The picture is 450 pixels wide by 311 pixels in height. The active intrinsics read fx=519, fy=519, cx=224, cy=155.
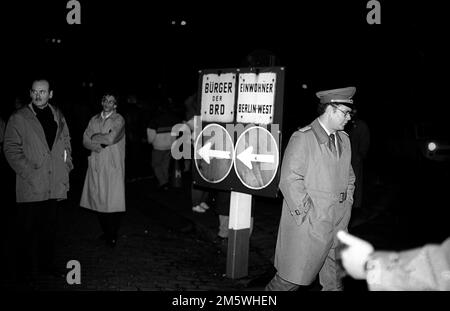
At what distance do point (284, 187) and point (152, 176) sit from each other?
9.83 m

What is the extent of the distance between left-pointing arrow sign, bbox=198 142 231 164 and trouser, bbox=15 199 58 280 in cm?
176

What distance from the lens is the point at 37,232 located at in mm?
5812

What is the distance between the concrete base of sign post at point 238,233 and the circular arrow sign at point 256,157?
0.45 m

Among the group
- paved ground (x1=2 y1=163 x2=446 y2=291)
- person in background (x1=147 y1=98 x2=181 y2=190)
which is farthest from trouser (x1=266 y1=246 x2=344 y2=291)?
person in background (x1=147 y1=98 x2=181 y2=190)

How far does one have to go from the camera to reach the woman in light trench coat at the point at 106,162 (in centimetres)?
689

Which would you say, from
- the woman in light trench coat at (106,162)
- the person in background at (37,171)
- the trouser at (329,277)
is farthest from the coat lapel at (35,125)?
Result: the trouser at (329,277)

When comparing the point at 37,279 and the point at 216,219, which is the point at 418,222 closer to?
the point at 216,219

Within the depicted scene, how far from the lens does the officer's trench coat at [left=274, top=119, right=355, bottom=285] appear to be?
4.48 m

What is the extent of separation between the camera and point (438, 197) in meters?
11.9

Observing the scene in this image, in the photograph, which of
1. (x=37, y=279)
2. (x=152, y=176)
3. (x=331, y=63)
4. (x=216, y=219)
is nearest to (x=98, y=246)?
(x=37, y=279)

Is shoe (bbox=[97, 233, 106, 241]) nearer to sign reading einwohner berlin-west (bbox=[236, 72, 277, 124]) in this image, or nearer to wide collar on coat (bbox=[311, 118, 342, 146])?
sign reading einwohner berlin-west (bbox=[236, 72, 277, 124])

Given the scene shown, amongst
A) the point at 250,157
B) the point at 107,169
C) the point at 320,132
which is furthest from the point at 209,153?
the point at 107,169

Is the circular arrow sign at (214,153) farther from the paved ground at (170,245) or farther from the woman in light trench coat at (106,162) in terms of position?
the woman in light trench coat at (106,162)
